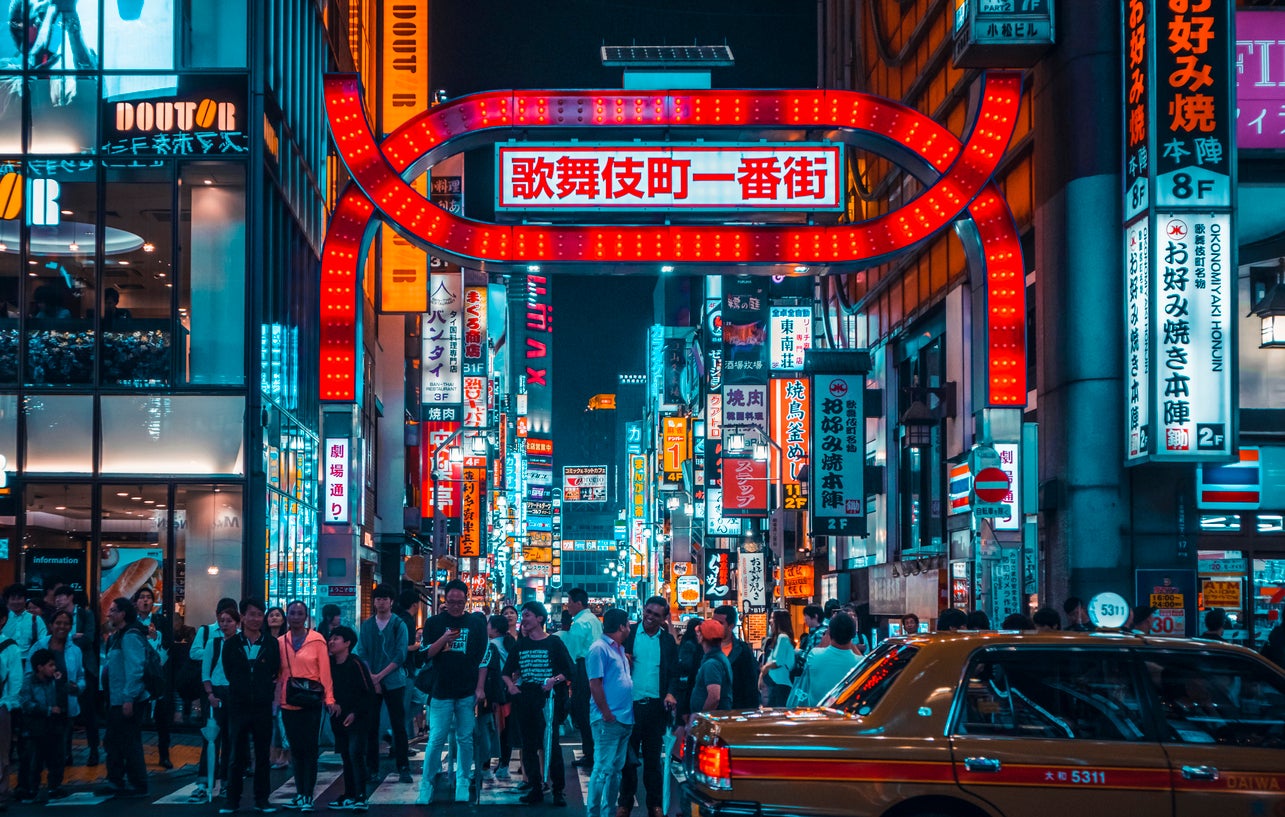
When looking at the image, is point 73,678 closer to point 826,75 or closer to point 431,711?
point 431,711

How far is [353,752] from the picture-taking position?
1441 centimetres

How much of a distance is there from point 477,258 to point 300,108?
13167 mm

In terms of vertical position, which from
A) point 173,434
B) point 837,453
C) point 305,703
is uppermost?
point 173,434

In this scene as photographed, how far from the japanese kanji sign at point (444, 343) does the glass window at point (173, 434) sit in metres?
20.7

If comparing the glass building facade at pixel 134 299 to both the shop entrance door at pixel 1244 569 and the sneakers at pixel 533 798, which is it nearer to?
the sneakers at pixel 533 798

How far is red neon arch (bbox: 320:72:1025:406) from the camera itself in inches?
726

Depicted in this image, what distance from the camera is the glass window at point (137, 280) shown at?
24016mm

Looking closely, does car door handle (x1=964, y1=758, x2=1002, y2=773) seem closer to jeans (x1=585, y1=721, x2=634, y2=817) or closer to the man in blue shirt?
the man in blue shirt

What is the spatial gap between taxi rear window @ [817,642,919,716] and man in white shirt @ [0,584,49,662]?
10.4 meters

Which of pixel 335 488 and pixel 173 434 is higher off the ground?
pixel 173 434

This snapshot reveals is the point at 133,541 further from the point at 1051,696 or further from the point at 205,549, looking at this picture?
the point at 1051,696

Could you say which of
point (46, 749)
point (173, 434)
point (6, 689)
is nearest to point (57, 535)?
point (173, 434)

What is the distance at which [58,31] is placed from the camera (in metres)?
24.3

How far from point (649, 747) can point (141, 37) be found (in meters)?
16.1
